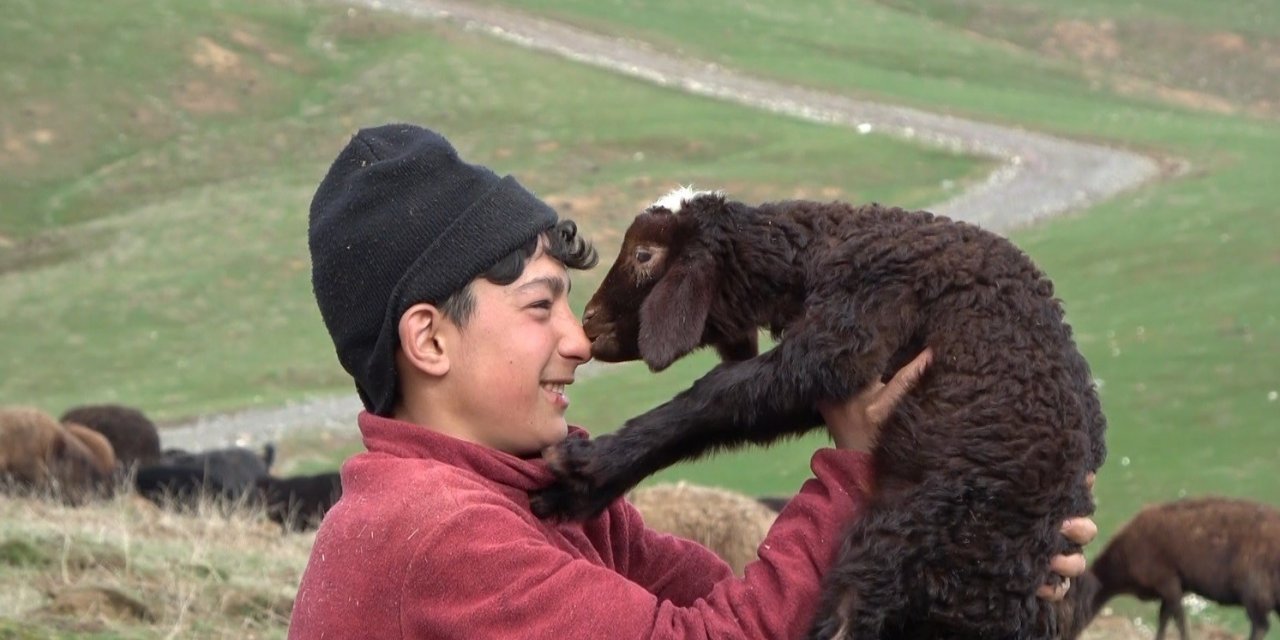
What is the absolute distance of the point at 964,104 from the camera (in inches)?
1939

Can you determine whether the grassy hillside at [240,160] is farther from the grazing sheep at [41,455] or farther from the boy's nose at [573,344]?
the boy's nose at [573,344]

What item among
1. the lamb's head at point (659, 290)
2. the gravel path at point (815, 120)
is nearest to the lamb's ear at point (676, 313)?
the lamb's head at point (659, 290)

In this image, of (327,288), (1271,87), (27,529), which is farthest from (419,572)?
(1271,87)

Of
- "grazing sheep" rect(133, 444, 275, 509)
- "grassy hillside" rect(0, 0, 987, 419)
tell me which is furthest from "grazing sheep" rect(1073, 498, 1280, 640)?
"grassy hillside" rect(0, 0, 987, 419)

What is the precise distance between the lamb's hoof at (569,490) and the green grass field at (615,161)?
11.6 m

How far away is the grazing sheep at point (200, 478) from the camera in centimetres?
1511

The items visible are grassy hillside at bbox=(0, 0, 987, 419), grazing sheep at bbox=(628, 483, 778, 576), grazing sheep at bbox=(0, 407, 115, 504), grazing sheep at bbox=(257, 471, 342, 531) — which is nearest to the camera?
grazing sheep at bbox=(628, 483, 778, 576)

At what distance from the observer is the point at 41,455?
16141 mm

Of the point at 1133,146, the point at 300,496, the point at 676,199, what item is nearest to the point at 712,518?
the point at 300,496

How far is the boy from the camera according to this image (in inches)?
111

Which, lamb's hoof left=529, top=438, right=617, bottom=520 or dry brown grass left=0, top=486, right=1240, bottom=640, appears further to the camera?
dry brown grass left=0, top=486, right=1240, bottom=640

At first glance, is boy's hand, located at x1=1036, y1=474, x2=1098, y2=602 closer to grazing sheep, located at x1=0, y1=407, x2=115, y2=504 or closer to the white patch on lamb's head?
the white patch on lamb's head

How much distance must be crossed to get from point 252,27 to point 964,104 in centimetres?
2225

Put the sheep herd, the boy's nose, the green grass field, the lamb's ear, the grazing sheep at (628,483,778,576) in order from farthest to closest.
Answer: the green grass field → the sheep herd → the grazing sheep at (628,483,778,576) → the lamb's ear → the boy's nose
